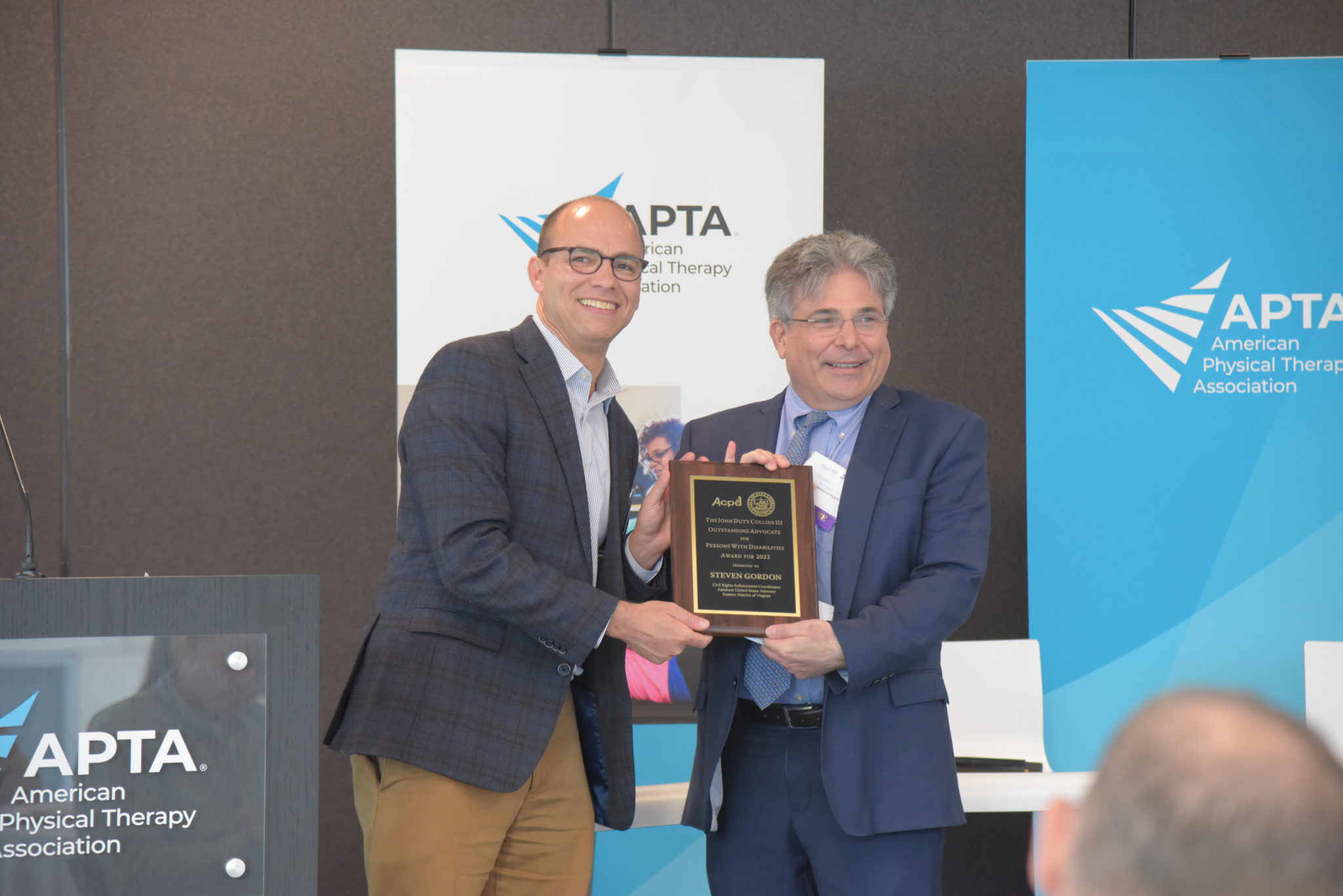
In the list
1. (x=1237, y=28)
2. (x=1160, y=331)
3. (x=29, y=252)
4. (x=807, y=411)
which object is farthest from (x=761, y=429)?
(x=1237, y=28)

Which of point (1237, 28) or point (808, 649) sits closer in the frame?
point (808, 649)

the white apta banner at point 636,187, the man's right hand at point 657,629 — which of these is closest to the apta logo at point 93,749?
the man's right hand at point 657,629

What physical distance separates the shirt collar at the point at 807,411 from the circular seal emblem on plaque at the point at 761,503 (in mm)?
275

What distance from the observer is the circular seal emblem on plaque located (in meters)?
2.67

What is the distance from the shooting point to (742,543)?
2.67m

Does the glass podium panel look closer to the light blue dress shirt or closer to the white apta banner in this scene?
the light blue dress shirt

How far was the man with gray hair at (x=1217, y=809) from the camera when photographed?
0.69m

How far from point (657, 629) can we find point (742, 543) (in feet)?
0.90

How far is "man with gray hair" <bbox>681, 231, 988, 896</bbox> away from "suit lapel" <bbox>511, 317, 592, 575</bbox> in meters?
0.38

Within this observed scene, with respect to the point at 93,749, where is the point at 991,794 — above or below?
below

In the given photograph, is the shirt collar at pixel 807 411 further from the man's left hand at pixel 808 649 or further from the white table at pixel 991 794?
the white table at pixel 991 794

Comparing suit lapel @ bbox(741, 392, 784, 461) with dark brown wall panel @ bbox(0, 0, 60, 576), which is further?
dark brown wall panel @ bbox(0, 0, 60, 576)

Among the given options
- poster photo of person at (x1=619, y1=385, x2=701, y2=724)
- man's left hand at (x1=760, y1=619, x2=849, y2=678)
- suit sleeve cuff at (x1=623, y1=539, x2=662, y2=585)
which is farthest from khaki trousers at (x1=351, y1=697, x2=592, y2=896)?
poster photo of person at (x1=619, y1=385, x2=701, y2=724)

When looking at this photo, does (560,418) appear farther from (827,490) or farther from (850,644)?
(850,644)
